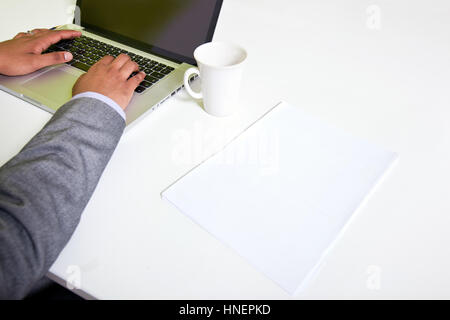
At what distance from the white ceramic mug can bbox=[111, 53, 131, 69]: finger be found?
16 cm

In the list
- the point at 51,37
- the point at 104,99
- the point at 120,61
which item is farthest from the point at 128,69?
Answer: the point at 51,37

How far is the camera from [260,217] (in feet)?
1.52

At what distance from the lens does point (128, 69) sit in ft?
2.23

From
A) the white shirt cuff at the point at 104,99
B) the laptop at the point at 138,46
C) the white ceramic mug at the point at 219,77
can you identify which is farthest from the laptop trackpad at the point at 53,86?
the white ceramic mug at the point at 219,77

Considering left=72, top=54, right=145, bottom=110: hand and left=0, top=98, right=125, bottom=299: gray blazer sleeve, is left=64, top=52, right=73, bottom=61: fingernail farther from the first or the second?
left=0, top=98, right=125, bottom=299: gray blazer sleeve

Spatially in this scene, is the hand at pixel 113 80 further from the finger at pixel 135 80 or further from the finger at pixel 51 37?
the finger at pixel 51 37

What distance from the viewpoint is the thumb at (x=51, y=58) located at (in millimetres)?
723

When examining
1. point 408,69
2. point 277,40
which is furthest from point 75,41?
point 408,69

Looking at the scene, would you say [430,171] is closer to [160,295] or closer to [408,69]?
[408,69]

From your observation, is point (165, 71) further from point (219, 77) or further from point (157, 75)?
point (219, 77)

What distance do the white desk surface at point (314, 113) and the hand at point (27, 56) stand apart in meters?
0.08

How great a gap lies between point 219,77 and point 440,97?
48cm

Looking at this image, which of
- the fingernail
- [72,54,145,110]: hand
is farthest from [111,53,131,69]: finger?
the fingernail

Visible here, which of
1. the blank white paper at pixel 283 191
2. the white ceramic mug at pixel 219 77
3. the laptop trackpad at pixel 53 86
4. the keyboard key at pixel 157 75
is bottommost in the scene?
the laptop trackpad at pixel 53 86
